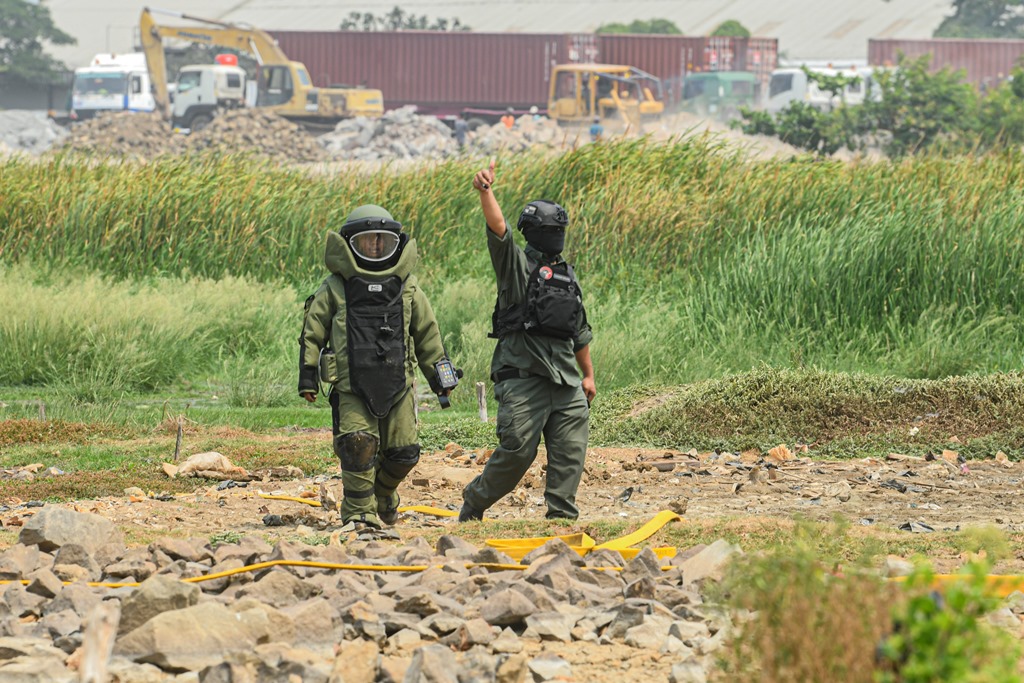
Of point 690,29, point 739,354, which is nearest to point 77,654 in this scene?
point 739,354

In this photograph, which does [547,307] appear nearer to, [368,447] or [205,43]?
[368,447]

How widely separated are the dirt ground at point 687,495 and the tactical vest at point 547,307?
A: 94 cm

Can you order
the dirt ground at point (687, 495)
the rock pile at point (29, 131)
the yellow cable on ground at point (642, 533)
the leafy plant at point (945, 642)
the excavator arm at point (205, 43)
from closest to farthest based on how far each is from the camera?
1. the leafy plant at point (945, 642)
2. the yellow cable on ground at point (642, 533)
3. the dirt ground at point (687, 495)
4. the excavator arm at point (205, 43)
5. the rock pile at point (29, 131)

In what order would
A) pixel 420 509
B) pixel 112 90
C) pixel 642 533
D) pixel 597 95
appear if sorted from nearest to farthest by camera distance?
pixel 642 533, pixel 420 509, pixel 597 95, pixel 112 90

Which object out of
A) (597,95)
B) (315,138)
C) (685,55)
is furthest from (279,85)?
(685,55)

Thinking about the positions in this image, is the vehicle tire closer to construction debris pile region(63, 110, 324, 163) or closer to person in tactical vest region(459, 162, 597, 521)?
construction debris pile region(63, 110, 324, 163)

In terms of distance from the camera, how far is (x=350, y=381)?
6.78 meters

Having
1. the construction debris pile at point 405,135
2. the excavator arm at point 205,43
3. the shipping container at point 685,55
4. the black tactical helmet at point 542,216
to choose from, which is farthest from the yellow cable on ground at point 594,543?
the shipping container at point 685,55

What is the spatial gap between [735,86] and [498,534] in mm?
48257

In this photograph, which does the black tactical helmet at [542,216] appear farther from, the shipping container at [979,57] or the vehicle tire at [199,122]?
the shipping container at [979,57]

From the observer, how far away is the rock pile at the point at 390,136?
45.8 metres

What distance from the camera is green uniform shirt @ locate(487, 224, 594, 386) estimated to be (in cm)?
693

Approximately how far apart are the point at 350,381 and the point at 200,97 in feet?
144

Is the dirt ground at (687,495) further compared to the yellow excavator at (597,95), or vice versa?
the yellow excavator at (597,95)
